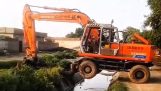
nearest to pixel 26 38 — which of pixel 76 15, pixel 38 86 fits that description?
pixel 76 15

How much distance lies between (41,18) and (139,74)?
882 centimetres

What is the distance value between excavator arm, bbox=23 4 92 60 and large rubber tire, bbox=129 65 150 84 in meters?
4.69

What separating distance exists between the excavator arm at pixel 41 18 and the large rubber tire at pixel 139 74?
4.69 metres

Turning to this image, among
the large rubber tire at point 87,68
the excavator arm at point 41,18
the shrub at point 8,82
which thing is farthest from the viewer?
the excavator arm at point 41,18

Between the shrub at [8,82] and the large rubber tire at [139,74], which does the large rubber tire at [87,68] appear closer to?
the large rubber tire at [139,74]

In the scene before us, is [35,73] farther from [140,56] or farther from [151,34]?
[151,34]

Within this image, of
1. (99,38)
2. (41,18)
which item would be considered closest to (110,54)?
(99,38)

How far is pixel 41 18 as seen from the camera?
106 ft

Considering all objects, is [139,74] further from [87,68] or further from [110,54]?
[87,68]

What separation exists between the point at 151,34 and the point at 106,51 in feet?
69.7

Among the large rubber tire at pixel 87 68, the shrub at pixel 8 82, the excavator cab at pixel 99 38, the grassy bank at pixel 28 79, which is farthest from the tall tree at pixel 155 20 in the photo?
the shrub at pixel 8 82

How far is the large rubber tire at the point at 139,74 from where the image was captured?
90.9 feet

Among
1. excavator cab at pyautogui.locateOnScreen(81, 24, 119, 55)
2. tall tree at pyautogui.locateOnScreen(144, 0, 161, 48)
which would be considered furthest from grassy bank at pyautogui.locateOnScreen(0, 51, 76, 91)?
tall tree at pyautogui.locateOnScreen(144, 0, 161, 48)

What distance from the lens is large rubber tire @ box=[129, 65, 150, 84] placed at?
90.9 ft
